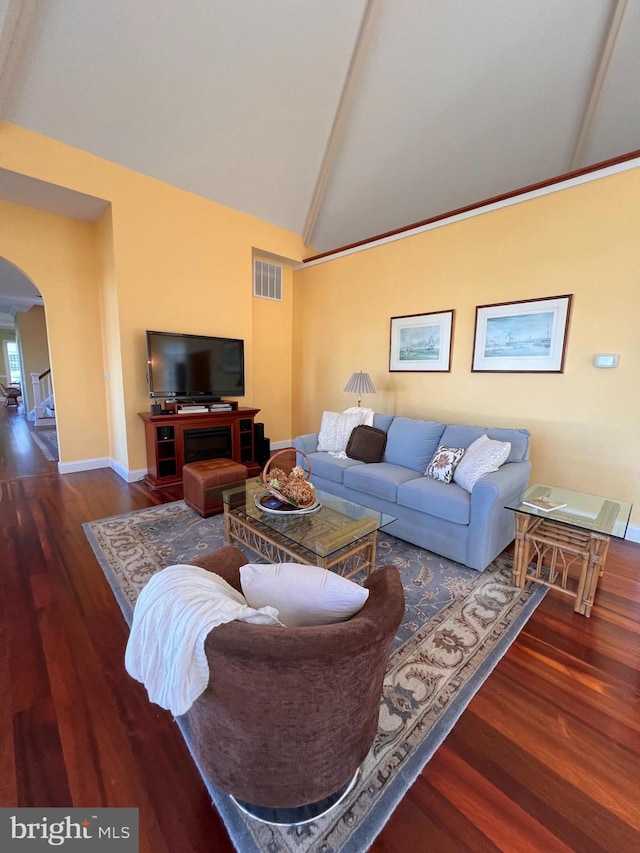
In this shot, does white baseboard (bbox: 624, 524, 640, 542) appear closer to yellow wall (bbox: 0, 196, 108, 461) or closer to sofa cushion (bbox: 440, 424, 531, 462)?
sofa cushion (bbox: 440, 424, 531, 462)

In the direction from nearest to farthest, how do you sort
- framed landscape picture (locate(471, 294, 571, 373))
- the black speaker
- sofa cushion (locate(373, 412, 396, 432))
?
framed landscape picture (locate(471, 294, 571, 373))
sofa cushion (locate(373, 412, 396, 432))
the black speaker

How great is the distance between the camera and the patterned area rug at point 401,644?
40.5 inches

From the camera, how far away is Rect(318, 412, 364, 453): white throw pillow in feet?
11.8

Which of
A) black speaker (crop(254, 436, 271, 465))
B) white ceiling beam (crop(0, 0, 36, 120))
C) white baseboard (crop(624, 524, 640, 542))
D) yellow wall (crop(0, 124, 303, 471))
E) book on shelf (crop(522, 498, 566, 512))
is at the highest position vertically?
white ceiling beam (crop(0, 0, 36, 120))

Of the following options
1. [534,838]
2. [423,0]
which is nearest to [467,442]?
[534,838]

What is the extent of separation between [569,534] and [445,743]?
1427mm

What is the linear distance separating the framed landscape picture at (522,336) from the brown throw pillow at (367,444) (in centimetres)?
124

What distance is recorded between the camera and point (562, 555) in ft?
6.88

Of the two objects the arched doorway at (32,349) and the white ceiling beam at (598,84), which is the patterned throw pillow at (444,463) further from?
the arched doorway at (32,349)

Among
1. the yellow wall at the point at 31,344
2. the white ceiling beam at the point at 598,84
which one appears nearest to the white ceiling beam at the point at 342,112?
the white ceiling beam at the point at 598,84

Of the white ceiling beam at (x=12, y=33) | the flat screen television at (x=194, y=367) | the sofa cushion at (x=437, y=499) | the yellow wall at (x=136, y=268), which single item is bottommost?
the sofa cushion at (x=437, y=499)

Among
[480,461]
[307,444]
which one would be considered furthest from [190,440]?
[480,461]

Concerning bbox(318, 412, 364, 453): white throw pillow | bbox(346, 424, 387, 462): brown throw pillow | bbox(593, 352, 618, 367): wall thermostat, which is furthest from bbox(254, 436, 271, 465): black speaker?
bbox(593, 352, 618, 367): wall thermostat

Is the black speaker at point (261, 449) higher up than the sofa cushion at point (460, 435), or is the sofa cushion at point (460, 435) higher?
the sofa cushion at point (460, 435)
